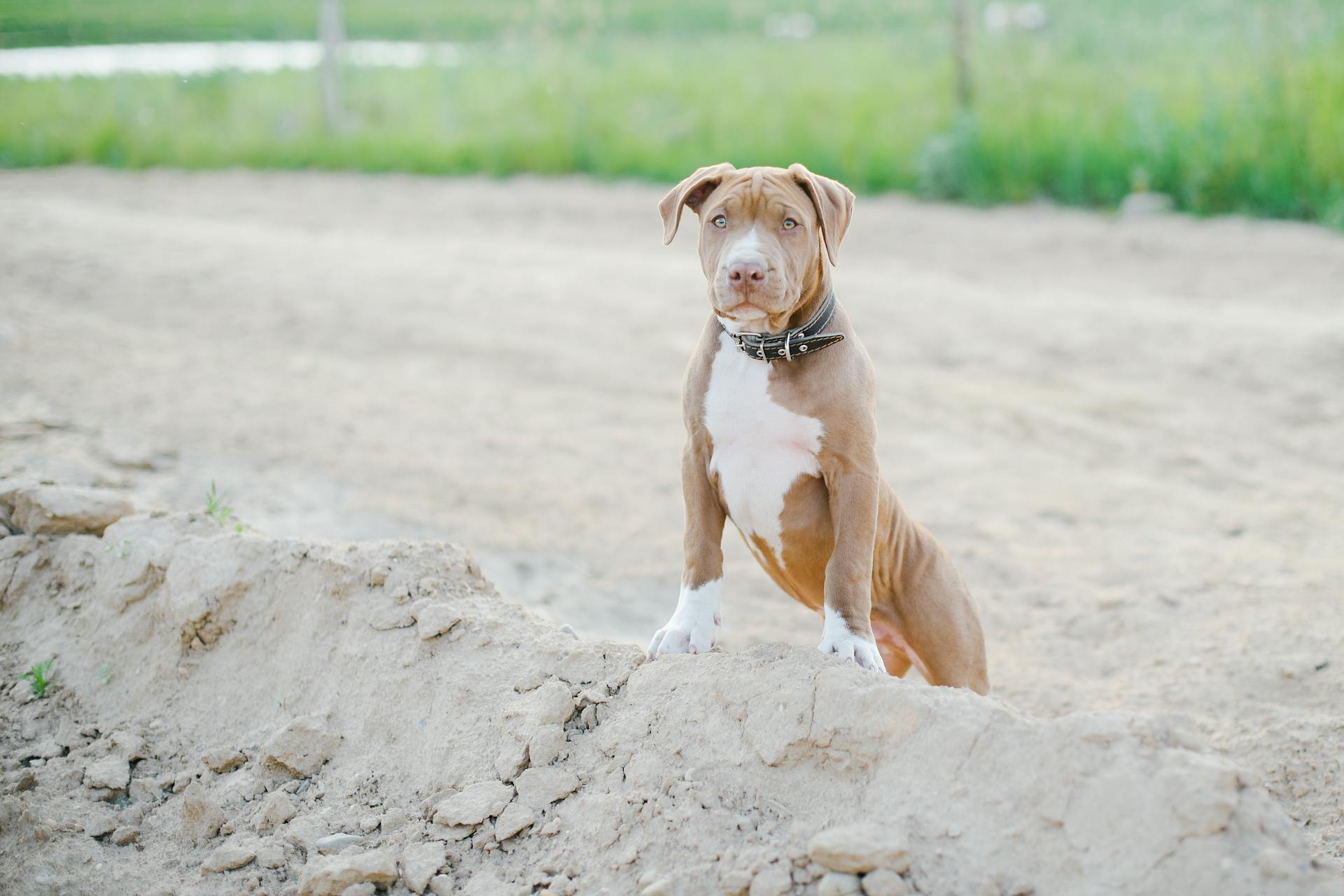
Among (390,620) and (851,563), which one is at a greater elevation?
(851,563)

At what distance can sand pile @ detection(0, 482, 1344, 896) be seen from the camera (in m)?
2.72

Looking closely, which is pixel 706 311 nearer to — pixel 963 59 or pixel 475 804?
pixel 963 59

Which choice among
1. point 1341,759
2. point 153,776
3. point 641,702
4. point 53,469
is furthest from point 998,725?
point 53,469

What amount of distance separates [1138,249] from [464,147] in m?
7.73

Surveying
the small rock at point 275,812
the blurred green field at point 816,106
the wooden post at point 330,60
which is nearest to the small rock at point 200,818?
the small rock at point 275,812

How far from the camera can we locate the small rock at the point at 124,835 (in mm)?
3340

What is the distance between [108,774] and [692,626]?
5.92ft

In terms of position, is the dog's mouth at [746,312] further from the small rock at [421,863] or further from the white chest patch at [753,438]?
the small rock at [421,863]

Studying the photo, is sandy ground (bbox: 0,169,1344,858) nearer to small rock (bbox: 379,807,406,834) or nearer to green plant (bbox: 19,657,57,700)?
green plant (bbox: 19,657,57,700)

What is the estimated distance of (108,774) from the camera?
11.6 feet

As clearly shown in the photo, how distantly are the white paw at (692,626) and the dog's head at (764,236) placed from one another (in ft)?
2.74

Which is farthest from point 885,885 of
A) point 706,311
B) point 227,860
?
point 706,311

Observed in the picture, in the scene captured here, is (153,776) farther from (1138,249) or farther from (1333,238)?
(1333,238)

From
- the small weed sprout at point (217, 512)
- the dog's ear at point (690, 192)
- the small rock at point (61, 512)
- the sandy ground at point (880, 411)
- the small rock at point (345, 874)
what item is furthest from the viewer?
the sandy ground at point (880, 411)
